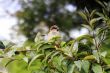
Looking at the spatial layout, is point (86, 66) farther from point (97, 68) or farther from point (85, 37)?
point (85, 37)

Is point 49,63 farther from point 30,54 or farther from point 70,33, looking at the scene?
point 70,33

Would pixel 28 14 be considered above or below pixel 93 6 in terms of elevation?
above

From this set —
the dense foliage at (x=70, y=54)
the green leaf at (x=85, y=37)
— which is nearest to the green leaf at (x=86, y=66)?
the dense foliage at (x=70, y=54)

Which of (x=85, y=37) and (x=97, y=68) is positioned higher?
(x=85, y=37)

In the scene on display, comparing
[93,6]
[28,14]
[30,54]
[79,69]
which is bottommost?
[79,69]

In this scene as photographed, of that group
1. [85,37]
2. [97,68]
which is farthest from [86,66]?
[85,37]

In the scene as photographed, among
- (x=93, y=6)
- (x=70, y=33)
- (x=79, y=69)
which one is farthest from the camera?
(x=70, y=33)

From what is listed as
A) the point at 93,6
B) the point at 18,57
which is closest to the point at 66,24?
the point at 93,6

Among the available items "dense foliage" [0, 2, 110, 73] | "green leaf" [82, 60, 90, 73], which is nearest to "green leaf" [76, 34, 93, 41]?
"dense foliage" [0, 2, 110, 73]

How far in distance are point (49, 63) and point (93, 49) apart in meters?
0.18

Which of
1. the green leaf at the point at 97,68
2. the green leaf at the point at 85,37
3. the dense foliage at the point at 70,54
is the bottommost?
the green leaf at the point at 97,68

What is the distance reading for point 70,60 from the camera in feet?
4.89

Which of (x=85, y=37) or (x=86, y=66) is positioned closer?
(x=86, y=66)

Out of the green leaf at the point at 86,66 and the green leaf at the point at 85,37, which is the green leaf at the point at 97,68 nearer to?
the green leaf at the point at 86,66
